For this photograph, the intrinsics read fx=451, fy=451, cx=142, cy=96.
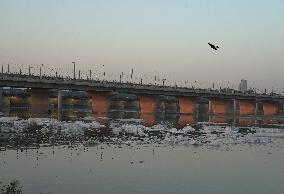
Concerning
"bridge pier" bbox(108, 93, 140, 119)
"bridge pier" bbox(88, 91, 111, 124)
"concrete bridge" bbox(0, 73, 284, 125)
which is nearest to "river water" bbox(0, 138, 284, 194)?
"concrete bridge" bbox(0, 73, 284, 125)

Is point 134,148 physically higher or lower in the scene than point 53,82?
lower

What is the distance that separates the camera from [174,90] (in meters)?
122

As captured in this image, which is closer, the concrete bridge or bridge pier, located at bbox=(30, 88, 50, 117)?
the concrete bridge

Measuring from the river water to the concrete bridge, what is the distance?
4643cm

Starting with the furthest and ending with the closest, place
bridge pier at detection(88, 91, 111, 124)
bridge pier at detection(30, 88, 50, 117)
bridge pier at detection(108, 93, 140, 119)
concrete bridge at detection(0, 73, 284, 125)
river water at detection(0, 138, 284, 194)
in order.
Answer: bridge pier at detection(108, 93, 140, 119), bridge pier at detection(88, 91, 111, 124), bridge pier at detection(30, 88, 50, 117), concrete bridge at detection(0, 73, 284, 125), river water at detection(0, 138, 284, 194)

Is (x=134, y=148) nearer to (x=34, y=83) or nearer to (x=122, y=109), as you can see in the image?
(x=34, y=83)

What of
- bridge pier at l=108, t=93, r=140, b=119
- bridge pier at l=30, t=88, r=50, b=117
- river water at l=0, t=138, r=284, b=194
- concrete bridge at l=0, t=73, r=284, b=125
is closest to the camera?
river water at l=0, t=138, r=284, b=194

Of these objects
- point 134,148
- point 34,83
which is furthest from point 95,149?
point 34,83

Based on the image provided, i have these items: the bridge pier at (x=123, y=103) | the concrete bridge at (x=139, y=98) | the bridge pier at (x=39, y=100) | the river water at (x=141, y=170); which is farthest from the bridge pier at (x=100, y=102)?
the river water at (x=141, y=170)

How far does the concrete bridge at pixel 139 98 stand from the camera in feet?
320

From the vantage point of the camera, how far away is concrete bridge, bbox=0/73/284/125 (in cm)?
9769

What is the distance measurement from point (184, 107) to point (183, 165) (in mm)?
109081

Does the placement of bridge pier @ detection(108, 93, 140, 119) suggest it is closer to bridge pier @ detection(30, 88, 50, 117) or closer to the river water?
bridge pier @ detection(30, 88, 50, 117)

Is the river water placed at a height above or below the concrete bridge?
below
